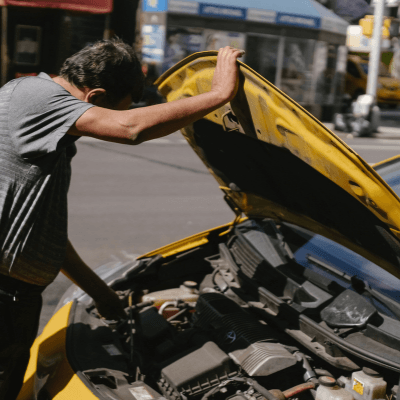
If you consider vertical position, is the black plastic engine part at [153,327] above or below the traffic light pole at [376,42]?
below

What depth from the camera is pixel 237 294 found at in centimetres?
297

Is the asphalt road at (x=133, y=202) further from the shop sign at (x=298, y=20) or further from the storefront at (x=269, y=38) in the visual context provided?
the shop sign at (x=298, y=20)

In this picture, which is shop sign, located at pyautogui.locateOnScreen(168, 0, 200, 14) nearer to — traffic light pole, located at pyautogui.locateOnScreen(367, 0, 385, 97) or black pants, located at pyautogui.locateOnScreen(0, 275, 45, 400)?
traffic light pole, located at pyautogui.locateOnScreen(367, 0, 385, 97)

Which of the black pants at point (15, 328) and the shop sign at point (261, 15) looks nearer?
the black pants at point (15, 328)

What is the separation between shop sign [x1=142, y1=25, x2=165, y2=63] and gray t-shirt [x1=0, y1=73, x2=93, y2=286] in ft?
51.7

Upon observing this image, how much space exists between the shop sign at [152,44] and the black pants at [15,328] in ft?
52.0

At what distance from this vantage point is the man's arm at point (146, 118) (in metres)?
1.88

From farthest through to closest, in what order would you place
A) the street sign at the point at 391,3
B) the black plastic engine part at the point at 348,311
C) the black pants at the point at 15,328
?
the street sign at the point at 391,3, the black plastic engine part at the point at 348,311, the black pants at the point at 15,328

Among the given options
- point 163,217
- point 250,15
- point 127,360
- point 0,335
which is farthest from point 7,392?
point 250,15

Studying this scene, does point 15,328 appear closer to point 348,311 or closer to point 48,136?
point 48,136

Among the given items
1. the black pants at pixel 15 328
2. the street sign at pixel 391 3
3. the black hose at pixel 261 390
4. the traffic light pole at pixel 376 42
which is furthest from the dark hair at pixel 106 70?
the traffic light pole at pixel 376 42

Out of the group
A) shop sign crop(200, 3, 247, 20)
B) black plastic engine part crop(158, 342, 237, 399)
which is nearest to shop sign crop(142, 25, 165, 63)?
shop sign crop(200, 3, 247, 20)

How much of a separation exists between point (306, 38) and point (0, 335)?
18502 millimetres

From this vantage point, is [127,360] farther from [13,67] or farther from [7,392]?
[13,67]
